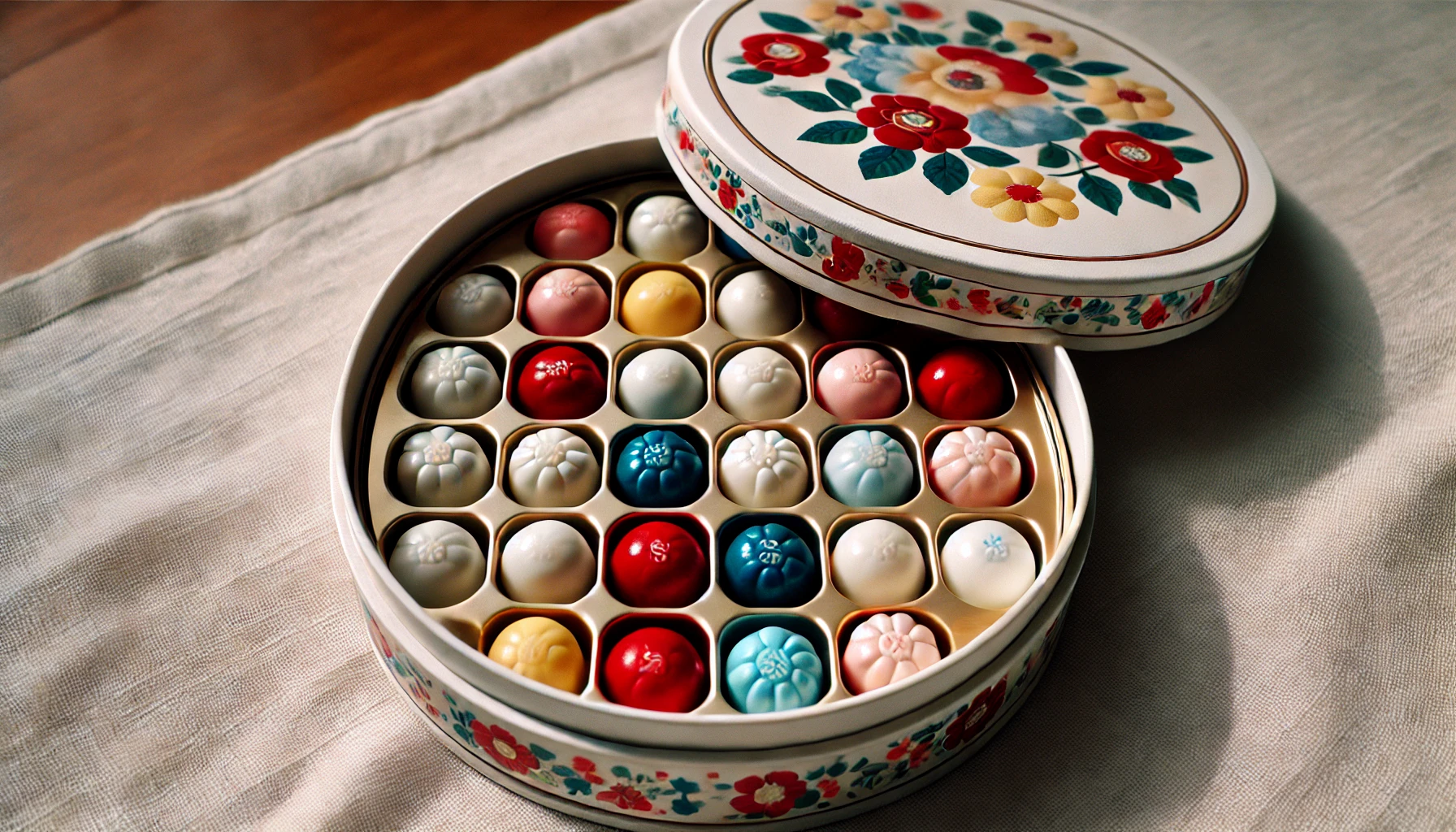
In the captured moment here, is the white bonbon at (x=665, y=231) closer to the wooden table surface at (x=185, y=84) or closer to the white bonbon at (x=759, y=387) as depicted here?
the white bonbon at (x=759, y=387)

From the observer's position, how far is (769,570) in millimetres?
854

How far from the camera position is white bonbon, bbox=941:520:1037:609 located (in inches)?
33.7

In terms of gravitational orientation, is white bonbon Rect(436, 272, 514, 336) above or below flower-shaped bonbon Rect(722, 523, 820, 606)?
above

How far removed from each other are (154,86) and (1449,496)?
Result: 1607mm

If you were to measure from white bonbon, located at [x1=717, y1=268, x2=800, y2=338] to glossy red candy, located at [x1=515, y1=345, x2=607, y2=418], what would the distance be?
149 mm

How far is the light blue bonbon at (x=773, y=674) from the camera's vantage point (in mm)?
784

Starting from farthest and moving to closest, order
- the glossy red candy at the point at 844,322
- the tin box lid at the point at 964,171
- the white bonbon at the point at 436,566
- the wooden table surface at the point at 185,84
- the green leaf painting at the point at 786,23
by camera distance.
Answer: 1. the wooden table surface at the point at 185,84
2. the green leaf painting at the point at 786,23
3. the glossy red candy at the point at 844,322
4. the tin box lid at the point at 964,171
5. the white bonbon at the point at 436,566

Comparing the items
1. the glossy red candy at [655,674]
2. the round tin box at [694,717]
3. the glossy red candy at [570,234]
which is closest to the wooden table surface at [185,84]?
the glossy red candy at [570,234]

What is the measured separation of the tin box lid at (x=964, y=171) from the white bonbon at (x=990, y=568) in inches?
8.2

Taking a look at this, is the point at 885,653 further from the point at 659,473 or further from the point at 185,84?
the point at 185,84

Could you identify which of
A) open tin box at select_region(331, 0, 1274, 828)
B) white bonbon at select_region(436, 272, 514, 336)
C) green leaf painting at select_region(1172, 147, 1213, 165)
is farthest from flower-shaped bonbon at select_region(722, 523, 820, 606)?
green leaf painting at select_region(1172, 147, 1213, 165)

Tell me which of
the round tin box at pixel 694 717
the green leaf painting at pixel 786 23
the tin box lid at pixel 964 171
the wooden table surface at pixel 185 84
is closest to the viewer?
the round tin box at pixel 694 717

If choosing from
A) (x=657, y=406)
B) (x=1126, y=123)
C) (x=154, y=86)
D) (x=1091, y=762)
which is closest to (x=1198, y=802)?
(x=1091, y=762)

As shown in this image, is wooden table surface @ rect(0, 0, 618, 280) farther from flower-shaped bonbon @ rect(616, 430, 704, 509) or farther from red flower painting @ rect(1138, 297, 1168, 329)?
red flower painting @ rect(1138, 297, 1168, 329)
